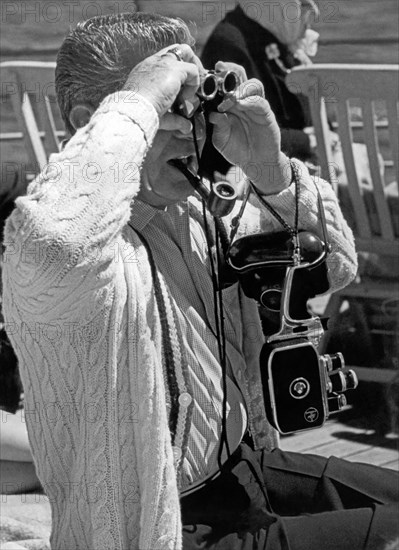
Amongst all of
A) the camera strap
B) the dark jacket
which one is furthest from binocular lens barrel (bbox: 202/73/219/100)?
the dark jacket

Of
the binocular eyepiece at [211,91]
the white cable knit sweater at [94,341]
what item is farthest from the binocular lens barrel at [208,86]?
the white cable knit sweater at [94,341]

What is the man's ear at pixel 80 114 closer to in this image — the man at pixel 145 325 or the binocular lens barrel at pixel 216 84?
the man at pixel 145 325

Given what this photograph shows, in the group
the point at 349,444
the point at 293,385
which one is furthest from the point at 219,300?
the point at 349,444

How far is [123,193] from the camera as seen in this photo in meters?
1.60

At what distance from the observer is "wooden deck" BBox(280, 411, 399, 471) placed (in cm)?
342

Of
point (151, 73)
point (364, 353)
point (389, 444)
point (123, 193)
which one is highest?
point (151, 73)

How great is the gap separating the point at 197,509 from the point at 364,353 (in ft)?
8.01

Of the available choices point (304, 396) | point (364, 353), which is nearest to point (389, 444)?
point (364, 353)

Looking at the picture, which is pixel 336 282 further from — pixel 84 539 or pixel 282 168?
pixel 84 539

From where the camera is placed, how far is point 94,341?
66.1 inches

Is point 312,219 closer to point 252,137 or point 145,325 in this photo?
point 252,137

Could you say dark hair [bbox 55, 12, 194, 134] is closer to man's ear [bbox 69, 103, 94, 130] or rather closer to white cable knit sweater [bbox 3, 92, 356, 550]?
man's ear [bbox 69, 103, 94, 130]

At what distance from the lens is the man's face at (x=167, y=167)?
1.83 meters

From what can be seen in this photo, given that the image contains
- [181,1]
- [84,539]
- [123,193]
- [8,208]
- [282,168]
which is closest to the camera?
[123,193]
